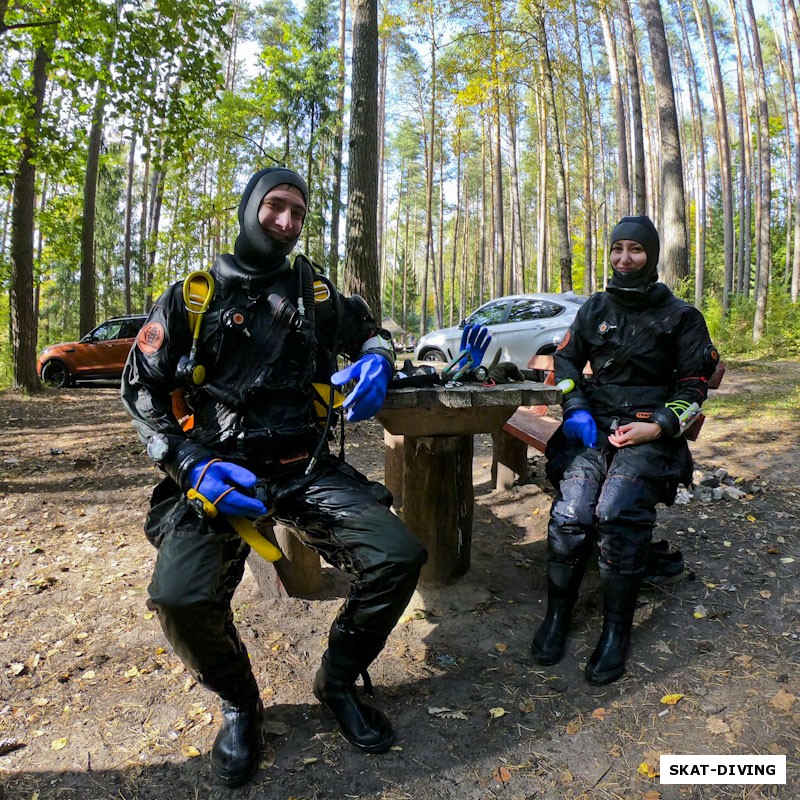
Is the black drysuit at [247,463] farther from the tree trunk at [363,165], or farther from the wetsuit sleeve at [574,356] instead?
the tree trunk at [363,165]

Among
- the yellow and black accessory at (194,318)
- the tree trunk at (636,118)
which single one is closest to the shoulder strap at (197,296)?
the yellow and black accessory at (194,318)

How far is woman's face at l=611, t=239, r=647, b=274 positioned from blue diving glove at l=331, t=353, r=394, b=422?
52.2 inches

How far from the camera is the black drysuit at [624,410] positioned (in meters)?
2.41

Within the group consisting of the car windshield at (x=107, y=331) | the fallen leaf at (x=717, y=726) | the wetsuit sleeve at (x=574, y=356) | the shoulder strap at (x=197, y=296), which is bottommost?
the fallen leaf at (x=717, y=726)

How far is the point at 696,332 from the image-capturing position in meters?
2.67

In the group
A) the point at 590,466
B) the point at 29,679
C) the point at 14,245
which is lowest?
the point at 29,679

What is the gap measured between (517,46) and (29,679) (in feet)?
52.5

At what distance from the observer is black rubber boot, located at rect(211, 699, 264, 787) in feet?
6.04

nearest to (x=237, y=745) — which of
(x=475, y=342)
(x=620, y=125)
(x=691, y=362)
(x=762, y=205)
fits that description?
(x=475, y=342)

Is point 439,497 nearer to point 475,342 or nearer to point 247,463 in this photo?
point 475,342

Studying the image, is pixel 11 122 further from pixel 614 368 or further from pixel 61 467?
pixel 614 368

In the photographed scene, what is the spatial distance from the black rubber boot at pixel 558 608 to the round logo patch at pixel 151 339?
6.15ft

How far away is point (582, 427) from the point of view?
263cm

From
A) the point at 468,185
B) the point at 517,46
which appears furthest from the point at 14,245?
the point at 468,185
